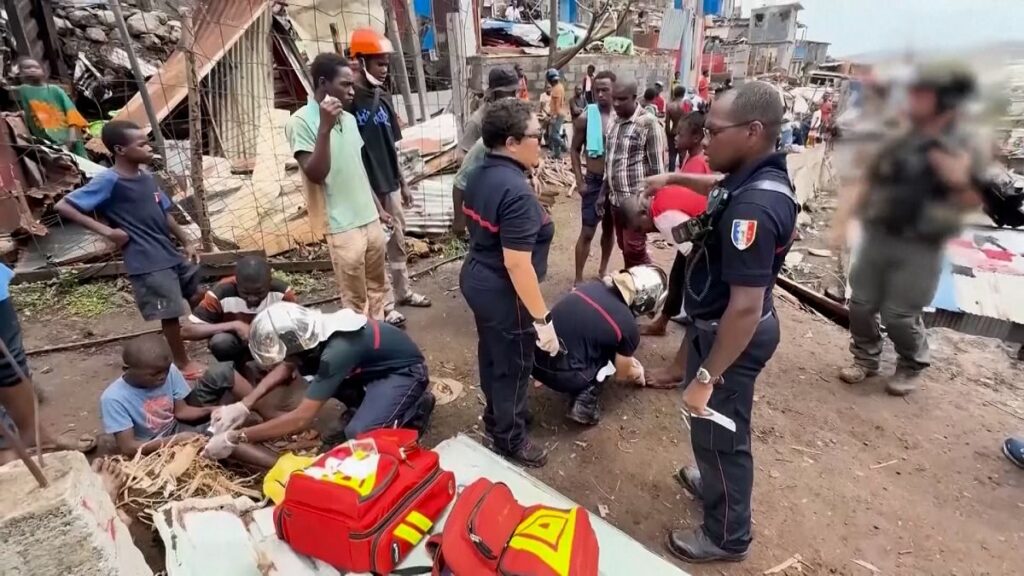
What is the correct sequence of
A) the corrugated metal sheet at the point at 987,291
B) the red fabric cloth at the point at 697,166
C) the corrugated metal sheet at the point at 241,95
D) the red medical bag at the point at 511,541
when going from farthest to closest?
the corrugated metal sheet at the point at 241,95 < the corrugated metal sheet at the point at 987,291 < the red fabric cloth at the point at 697,166 < the red medical bag at the point at 511,541

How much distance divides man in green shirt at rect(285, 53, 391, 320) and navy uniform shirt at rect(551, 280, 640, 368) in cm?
132

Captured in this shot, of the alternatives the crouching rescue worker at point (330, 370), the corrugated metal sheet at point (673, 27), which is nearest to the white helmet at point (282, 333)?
the crouching rescue worker at point (330, 370)

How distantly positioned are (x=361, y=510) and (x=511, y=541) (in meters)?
0.51

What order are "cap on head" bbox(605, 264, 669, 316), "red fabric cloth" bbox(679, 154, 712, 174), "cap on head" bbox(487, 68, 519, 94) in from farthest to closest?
1. "cap on head" bbox(487, 68, 519, 94)
2. "red fabric cloth" bbox(679, 154, 712, 174)
3. "cap on head" bbox(605, 264, 669, 316)

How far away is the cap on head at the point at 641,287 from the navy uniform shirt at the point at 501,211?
99 centimetres

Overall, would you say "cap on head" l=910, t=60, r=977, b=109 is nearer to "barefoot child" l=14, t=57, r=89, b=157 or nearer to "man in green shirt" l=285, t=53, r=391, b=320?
"man in green shirt" l=285, t=53, r=391, b=320

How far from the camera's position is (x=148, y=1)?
8680 mm

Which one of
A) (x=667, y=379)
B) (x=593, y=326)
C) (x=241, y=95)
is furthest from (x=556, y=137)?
(x=593, y=326)

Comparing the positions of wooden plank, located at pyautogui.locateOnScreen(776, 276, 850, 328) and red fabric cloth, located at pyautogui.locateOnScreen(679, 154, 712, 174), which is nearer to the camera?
red fabric cloth, located at pyautogui.locateOnScreen(679, 154, 712, 174)

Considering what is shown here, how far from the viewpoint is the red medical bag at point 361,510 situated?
1.85 m

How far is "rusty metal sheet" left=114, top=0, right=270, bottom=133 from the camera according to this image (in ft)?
19.3

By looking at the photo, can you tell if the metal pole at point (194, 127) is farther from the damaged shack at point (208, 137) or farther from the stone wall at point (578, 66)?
the stone wall at point (578, 66)

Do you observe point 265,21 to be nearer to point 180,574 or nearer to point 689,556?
point 180,574

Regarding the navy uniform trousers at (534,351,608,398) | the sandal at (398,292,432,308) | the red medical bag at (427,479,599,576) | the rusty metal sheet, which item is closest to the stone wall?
the rusty metal sheet
